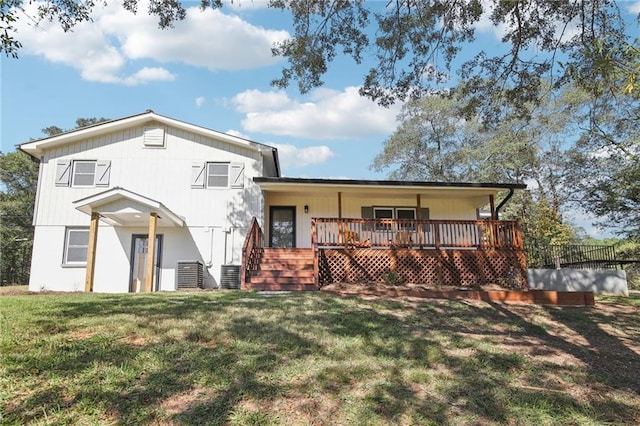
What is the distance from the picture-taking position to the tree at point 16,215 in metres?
22.4

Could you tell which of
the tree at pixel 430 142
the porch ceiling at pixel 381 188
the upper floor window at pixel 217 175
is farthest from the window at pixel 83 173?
the tree at pixel 430 142

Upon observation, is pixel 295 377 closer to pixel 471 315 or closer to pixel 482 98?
pixel 471 315

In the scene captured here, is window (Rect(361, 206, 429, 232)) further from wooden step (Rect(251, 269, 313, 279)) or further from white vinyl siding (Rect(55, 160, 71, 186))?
white vinyl siding (Rect(55, 160, 71, 186))

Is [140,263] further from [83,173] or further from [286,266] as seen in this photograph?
[286,266]

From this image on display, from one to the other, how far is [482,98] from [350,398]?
6945mm

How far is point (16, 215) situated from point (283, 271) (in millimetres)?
23437

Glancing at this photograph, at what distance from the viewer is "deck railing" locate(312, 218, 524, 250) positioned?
1059 cm

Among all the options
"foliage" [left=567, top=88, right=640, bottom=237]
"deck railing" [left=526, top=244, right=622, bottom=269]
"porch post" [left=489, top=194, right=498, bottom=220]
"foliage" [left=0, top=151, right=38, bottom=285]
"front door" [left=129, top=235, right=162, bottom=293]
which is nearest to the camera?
"porch post" [left=489, top=194, right=498, bottom=220]

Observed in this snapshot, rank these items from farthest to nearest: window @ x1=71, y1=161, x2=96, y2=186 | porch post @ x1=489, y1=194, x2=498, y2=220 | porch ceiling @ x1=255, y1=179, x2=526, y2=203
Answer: window @ x1=71, y1=161, x2=96, y2=186 < porch post @ x1=489, y1=194, x2=498, y2=220 < porch ceiling @ x1=255, y1=179, x2=526, y2=203

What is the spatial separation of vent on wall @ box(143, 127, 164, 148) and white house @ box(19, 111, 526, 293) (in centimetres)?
4

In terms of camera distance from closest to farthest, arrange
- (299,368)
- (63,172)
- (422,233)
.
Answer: (299,368) < (422,233) < (63,172)

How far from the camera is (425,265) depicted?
10.6 metres

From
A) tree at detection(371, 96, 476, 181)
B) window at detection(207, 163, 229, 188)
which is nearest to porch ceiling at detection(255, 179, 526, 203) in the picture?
window at detection(207, 163, 229, 188)

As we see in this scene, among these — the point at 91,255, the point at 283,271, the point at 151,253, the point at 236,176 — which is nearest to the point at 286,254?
the point at 283,271
